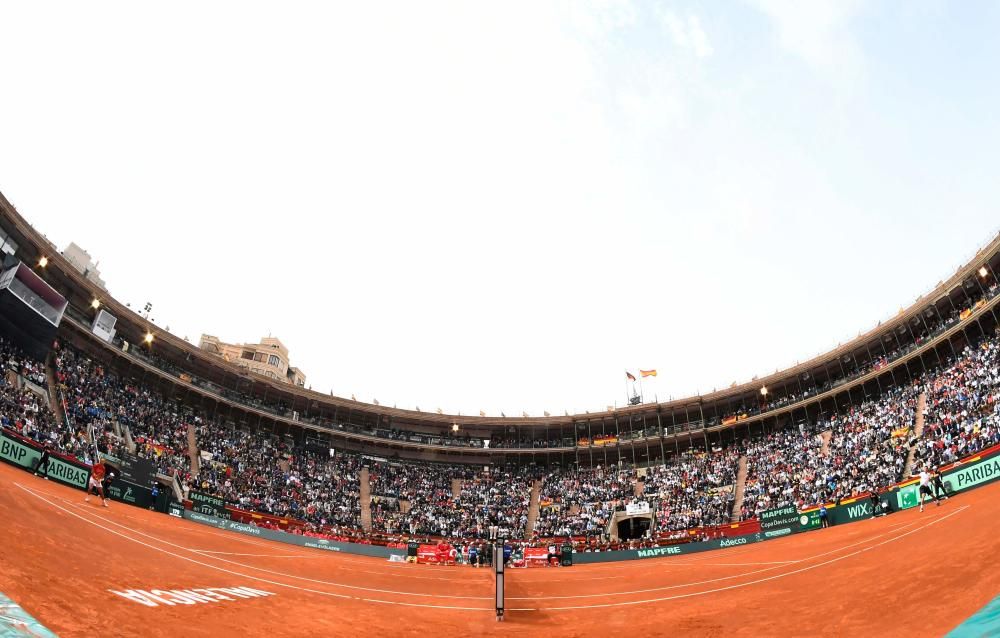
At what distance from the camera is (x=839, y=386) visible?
47.4 metres

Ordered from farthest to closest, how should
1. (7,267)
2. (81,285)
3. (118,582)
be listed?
1. (81,285)
2. (7,267)
3. (118,582)

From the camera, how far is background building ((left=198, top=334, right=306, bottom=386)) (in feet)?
276

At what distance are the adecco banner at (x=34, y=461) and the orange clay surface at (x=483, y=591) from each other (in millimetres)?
7820

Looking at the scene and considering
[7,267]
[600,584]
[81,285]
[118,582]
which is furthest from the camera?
[81,285]

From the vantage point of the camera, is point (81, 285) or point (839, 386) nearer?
point (81, 285)

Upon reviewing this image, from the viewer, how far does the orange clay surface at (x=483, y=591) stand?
8.65 m

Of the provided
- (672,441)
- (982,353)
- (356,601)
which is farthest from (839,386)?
(356,601)

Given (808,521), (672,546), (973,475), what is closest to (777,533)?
(808,521)

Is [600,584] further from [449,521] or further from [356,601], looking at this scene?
[449,521]

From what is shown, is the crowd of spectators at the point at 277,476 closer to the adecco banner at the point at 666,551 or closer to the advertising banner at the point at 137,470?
the advertising banner at the point at 137,470

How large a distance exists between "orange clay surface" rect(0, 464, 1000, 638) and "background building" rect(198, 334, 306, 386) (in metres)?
67.3

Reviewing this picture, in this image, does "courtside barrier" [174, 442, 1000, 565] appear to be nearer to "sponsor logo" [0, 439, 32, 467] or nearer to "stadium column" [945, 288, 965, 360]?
"sponsor logo" [0, 439, 32, 467]

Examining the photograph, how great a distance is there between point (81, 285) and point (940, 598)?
175ft

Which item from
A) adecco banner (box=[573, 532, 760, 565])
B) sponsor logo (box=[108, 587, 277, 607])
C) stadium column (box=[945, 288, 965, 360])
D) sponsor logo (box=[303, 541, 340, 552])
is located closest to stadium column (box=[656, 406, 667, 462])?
adecco banner (box=[573, 532, 760, 565])
